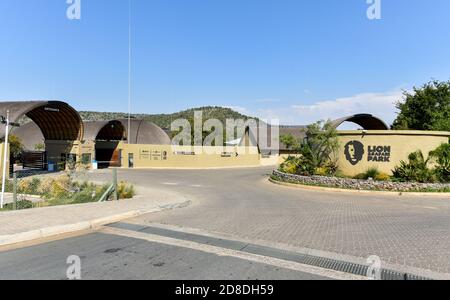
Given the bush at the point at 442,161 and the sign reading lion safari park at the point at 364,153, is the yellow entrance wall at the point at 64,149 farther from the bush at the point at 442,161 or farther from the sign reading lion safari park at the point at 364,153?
the bush at the point at 442,161

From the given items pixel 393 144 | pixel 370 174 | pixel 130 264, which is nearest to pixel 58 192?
pixel 130 264

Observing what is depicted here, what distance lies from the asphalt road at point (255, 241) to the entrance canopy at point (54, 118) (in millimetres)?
21312

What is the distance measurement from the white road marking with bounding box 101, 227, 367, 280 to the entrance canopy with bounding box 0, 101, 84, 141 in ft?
74.8

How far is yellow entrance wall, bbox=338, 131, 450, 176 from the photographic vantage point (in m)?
19.6

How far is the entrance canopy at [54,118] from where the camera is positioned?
28078mm

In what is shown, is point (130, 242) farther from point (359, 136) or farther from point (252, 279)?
point (359, 136)

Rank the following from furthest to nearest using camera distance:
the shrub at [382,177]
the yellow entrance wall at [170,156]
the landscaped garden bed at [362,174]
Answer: the yellow entrance wall at [170,156]
the shrub at [382,177]
the landscaped garden bed at [362,174]

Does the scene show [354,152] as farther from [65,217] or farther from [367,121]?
[367,121]

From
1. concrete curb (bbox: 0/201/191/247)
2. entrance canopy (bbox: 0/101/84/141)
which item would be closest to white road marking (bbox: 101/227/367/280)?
concrete curb (bbox: 0/201/191/247)

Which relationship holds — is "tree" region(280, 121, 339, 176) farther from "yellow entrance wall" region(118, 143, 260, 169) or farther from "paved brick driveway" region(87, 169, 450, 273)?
"yellow entrance wall" region(118, 143, 260, 169)

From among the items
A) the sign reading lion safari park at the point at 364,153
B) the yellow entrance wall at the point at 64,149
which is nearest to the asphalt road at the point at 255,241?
the sign reading lion safari park at the point at 364,153

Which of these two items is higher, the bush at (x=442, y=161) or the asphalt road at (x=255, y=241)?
the bush at (x=442, y=161)

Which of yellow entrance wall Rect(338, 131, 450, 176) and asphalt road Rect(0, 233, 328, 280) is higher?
yellow entrance wall Rect(338, 131, 450, 176)

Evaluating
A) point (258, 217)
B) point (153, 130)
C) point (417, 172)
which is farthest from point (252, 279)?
point (153, 130)
